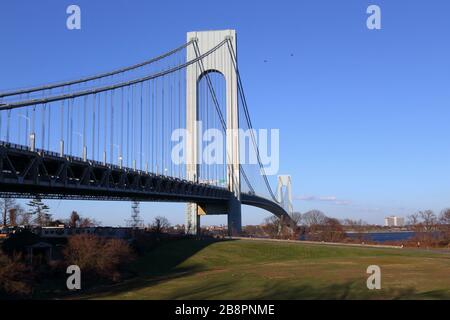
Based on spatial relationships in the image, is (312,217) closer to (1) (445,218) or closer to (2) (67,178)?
(1) (445,218)

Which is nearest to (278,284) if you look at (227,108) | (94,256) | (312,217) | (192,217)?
(94,256)

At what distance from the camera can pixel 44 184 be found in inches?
1529

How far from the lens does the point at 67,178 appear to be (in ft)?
143

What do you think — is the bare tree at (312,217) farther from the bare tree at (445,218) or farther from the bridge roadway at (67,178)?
the bridge roadway at (67,178)

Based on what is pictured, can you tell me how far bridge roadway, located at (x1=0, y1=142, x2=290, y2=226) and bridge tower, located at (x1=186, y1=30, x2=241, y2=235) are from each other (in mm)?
15146

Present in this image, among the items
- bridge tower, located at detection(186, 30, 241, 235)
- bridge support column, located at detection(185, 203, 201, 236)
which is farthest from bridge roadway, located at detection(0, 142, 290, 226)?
bridge support column, located at detection(185, 203, 201, 236)

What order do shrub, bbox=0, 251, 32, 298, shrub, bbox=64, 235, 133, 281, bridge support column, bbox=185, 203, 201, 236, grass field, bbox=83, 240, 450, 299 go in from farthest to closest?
bridge support column, bbox=185, 203, 201, 236 < shrub, bbox=64, 235, 133, 281 < shrub, bbox=0, 251, 32, 298 < grass field, bbox=83, 240, 450, 299

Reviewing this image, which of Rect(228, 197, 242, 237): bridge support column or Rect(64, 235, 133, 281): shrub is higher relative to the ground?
Rect(228, 197, 242, 237): bridge support column

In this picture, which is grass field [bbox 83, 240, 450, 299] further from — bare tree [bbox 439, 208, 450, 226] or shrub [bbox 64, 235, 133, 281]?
bare tree [bbox 439, 208, 450, 226]

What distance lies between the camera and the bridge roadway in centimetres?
3603

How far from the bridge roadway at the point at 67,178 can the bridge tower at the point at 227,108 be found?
15.1 meters

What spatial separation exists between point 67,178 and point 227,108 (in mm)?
52649
